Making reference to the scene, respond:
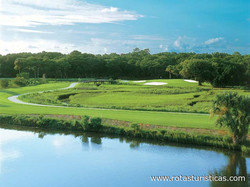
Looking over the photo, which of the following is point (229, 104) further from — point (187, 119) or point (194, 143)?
point (187, 119)

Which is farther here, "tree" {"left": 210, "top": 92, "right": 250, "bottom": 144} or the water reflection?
"tree" {"left": 210, "top": 92, "right": 250, "bottom": 144}

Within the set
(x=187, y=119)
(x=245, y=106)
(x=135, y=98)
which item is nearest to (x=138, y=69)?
(x=135, y=98)

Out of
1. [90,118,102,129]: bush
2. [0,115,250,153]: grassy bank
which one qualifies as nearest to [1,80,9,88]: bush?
[0,115,250,153]: grassy bank

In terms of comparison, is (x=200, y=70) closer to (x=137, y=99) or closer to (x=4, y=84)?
(x=137, y=99)

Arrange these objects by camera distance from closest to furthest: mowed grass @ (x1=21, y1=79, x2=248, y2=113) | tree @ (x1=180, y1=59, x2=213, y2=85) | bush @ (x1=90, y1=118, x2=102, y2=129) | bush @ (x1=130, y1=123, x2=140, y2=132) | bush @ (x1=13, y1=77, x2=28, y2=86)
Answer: bush @ (x1=130, y1=123, x2=140, y2=132), bush @ (x1=90, y1=118, x2=102, y2=129), mowed grass @ (x1=21, y1=79, x2=248, y2=113), tree @ (x1=180, y1=59, x2=213, y2=85), bush @ (x1=13, y1=77, x2=28, y2=86)

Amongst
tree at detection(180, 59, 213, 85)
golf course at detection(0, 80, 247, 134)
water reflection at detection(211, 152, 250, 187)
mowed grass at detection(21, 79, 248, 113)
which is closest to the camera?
water reflection at detection(211, 152, 250, 187)

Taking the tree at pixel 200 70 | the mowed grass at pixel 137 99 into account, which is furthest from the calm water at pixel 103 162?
the tree at pixel 200 70

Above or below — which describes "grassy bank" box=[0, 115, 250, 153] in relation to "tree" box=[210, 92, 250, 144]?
below

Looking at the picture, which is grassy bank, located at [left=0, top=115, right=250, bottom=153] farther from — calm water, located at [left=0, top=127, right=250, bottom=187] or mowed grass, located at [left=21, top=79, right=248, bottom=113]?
mowed grass, located at [left=21, top=79, right=248, bottom=113]
